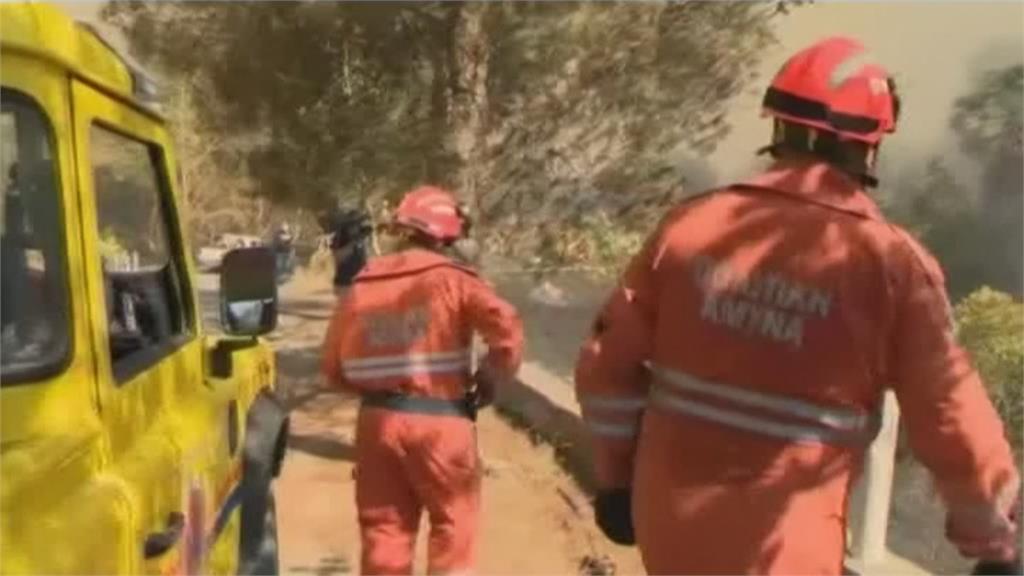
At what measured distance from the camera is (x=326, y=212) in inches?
410

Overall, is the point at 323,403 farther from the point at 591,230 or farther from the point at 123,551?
the point at 123,551

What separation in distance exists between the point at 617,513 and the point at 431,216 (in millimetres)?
2351

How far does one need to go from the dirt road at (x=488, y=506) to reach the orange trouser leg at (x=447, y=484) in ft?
4.02

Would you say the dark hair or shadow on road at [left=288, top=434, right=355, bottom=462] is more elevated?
the dark hair

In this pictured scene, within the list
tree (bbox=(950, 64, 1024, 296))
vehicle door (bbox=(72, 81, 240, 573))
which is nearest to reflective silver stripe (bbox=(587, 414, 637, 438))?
vehicle door (bbox=(72, 81, 240, 573))


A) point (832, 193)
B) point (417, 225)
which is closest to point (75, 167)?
point (832, 193)

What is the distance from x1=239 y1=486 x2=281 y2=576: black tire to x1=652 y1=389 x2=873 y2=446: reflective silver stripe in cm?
168

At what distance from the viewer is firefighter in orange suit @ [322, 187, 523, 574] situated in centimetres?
541

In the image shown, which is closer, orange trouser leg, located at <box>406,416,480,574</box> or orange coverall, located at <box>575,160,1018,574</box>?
orange coverall, located at <box>575,160,1018,574</box>

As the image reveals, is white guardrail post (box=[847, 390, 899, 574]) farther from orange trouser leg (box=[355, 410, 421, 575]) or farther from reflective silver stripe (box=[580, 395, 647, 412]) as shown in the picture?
reflective silver stripe (box=[580, 395, 647, 412])

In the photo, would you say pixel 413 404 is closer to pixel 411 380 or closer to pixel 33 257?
pixel 411 380

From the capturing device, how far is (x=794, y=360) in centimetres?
303

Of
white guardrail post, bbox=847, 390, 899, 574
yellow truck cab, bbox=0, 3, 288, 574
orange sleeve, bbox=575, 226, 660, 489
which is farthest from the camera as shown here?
white guardrail post, bbox=847, 390, 899, 574

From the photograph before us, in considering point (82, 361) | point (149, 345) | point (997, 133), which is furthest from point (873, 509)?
point (997, 133)
